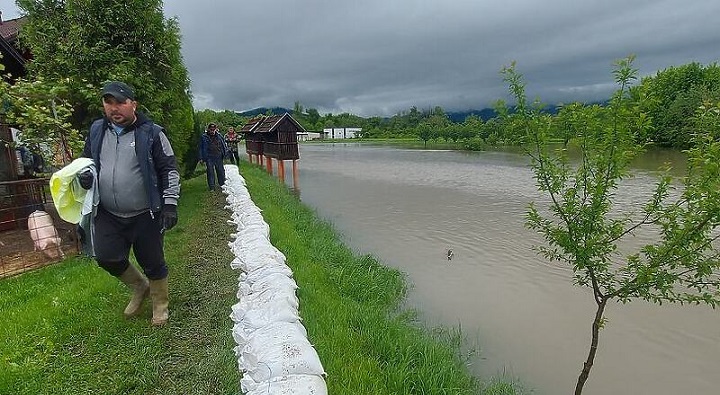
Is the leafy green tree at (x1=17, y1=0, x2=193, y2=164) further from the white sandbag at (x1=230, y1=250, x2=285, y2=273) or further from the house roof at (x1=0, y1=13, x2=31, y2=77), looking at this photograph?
the white sandbag at (x1=230, y1=250, x2=285, y2=273)

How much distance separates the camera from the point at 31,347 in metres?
3.20

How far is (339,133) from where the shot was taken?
10950cm

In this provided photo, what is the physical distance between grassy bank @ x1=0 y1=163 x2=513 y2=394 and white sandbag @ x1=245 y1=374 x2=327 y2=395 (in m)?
0.36

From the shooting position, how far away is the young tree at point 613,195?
267cm

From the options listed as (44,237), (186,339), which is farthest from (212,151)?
(186,339)

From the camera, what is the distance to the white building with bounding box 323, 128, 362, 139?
106 metres

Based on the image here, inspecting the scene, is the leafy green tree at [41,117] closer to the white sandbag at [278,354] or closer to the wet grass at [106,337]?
the wet grass at [106,337]

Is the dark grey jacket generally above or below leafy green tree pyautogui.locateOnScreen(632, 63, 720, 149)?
below

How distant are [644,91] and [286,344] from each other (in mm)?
2999

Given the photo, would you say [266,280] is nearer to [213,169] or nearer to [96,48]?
[96,48]

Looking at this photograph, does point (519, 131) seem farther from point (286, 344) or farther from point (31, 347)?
point (31, 347)

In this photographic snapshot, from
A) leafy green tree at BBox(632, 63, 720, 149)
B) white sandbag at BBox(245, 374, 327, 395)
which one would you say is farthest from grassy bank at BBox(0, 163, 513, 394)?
leafy green tree at BBox(632, 63, 720, 149)

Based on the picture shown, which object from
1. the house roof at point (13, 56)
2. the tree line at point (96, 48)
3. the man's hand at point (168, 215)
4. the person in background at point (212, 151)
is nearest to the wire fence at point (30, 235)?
the tree line at point (96, 48)

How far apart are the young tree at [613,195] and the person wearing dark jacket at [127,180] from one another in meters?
2.86
